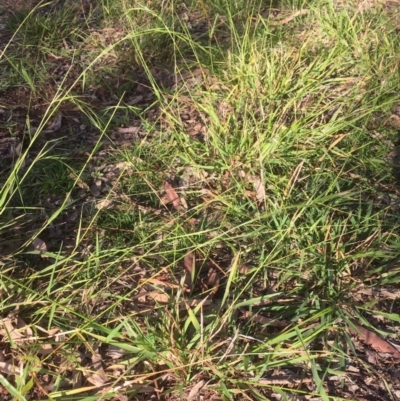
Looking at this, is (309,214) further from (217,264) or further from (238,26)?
(238,26)

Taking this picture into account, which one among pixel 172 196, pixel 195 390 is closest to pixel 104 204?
pixel 172 196

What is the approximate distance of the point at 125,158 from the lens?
2648mm

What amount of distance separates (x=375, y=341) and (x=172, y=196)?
1.07 meters

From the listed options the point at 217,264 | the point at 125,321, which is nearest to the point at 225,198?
the point at 217,264

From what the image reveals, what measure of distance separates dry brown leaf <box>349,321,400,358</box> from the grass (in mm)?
37

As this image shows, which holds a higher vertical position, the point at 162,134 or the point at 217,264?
the point at 162,134

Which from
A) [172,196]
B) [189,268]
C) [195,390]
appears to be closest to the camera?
[195,390]

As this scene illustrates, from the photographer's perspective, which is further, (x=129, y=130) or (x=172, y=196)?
(x=129, y=130)

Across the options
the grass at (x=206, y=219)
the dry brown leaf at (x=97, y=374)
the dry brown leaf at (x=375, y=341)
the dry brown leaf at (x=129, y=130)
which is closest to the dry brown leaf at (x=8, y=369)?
the grass at (x=206, y=219)

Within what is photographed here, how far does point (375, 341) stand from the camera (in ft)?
6.45

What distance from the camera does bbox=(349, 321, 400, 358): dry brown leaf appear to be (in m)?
1.95

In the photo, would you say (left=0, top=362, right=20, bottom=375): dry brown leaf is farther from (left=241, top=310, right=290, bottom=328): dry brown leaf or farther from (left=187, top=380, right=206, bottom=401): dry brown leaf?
(left=241, top=310, right=290, bottom=328): dry brown leaf

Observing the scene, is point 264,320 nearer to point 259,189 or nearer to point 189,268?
point 189,268

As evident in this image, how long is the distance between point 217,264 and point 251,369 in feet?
1.73
